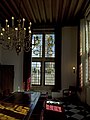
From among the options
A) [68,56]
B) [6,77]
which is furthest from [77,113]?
[68,56]

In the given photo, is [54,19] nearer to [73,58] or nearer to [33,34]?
[33,34]

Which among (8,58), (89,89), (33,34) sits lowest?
(89,89)

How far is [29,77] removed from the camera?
394 inches

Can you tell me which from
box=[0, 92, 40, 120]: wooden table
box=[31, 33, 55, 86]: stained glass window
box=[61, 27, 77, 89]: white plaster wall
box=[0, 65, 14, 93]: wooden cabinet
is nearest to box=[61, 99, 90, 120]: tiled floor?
box=[0, 92, 40, 120]: wooden table

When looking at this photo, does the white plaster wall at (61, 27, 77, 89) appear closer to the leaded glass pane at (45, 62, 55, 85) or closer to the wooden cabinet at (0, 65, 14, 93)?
the leaded glass pane at (45, 62, 55, 85)

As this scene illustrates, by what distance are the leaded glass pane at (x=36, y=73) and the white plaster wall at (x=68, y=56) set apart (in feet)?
4.95

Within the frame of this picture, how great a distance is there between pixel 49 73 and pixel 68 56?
1.60 meters

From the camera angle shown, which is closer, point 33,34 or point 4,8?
point 4,8

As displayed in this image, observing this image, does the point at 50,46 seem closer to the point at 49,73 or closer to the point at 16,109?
the point at 49,73

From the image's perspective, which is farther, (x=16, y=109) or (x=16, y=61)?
(x=16, y=61)

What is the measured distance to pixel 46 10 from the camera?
8.25 metres

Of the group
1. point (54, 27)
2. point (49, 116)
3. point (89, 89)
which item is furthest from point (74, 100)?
point (49, 116)

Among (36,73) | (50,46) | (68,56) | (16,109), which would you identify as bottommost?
(16,109)

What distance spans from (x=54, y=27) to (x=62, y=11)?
1987 mm
